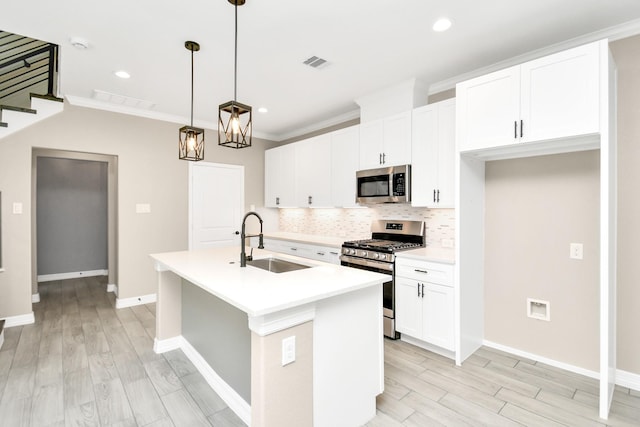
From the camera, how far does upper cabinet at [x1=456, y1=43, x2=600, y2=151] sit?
214 centimetres

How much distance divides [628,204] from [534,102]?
1060 millimetres

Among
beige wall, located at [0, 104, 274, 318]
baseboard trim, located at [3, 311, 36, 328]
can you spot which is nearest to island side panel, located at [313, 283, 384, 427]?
beige wall, located at [0, 104, 274, 318]

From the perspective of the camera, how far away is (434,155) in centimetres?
325

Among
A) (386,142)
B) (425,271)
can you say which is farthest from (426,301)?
(386,142)

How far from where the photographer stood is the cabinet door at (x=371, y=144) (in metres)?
3.78

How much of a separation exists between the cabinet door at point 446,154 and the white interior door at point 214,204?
3464 millimetres

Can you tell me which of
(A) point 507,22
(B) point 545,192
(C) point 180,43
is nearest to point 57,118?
(C) point 180,43

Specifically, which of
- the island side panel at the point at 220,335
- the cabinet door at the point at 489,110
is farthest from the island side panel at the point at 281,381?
the cabinet door at the point at 489,110

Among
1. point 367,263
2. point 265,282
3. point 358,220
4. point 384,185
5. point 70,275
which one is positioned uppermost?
point 384,185

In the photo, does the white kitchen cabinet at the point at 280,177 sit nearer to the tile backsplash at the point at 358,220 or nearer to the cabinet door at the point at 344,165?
the tile backsplash at the point at 358,220

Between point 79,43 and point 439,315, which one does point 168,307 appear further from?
point 439,315

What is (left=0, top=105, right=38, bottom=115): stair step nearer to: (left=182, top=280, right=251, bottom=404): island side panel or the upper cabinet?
(left=182, top=280, right=251, bottom=404): island side panel

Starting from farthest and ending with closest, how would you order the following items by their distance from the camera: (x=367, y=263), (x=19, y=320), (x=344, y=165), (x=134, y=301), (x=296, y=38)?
1. (x=134, y=301)
2. (x=344, y=165)
3. (x=19, y=320)
4. (x=367, y=263)
5. (x=296, y=38)

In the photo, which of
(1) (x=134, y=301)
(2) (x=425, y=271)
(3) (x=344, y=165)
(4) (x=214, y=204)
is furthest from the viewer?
(4) (x=214, y=204)
